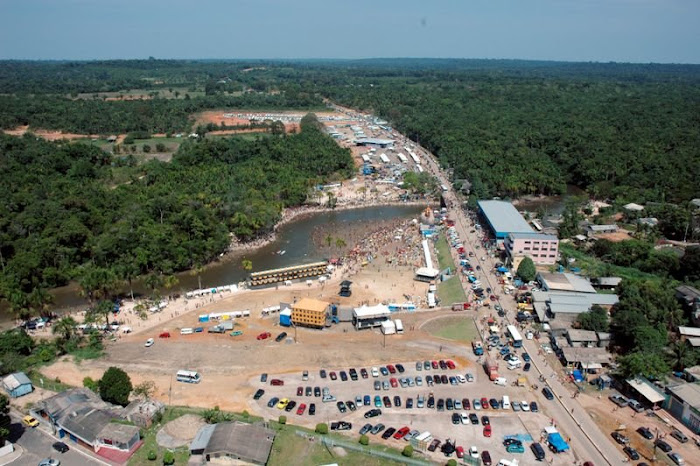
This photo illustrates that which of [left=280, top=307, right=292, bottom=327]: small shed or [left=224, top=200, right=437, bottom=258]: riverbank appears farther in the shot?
[left=224, top=200, right=437, bottom=258]: riverbank

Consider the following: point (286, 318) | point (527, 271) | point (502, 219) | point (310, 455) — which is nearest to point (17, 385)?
point (286, 318)

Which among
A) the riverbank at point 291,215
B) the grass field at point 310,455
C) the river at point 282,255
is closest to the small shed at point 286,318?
the river at point 282,255

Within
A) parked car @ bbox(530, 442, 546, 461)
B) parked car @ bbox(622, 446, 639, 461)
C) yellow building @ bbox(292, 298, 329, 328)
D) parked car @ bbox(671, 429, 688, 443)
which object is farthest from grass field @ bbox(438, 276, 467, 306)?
parked car @ bbox(622, 446, 639, 461)

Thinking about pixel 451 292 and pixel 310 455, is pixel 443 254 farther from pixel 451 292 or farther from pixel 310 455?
pixel 310 455

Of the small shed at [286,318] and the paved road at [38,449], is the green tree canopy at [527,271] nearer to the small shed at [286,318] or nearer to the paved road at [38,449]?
the small shed at [286,318]

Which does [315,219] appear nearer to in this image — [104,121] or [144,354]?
[144,354]

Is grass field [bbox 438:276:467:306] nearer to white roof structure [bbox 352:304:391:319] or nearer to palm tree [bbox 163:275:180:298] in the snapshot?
white roof structure [bbox 352:304:391:319]
